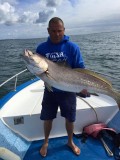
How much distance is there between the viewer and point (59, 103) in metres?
4.34

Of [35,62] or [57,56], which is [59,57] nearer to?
[57,56]

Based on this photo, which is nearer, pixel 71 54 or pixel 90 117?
pixel 71 54

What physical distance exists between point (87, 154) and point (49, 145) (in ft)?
2.63

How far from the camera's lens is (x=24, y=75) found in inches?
661

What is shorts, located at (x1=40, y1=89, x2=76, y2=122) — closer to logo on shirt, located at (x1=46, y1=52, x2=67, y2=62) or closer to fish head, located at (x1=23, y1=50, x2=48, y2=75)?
logo on shirt, located at (x1=46, y1=52, x2=67, y2=62)

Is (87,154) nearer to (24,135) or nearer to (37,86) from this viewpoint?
(24,135)

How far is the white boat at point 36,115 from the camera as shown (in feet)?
16.5

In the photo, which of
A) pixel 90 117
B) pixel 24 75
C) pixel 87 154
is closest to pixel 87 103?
pixel 90 117

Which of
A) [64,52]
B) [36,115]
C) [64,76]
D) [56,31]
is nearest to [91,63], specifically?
[36,115]

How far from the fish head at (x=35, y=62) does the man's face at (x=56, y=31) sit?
0.55 meters

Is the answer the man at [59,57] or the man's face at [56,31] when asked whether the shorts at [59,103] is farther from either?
the man's face at [56,31]

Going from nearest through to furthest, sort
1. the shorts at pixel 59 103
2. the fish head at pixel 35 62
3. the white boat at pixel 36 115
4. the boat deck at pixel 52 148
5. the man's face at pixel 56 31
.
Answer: the fish head at pixel 35 62
the man's face at pixel 56 31
the shorts at pixel 59 103
the boat deck at pixel 52 148
the white boat at pixel 36 115

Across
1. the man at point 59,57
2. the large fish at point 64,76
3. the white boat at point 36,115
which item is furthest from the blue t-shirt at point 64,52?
the white boat at point 36,115

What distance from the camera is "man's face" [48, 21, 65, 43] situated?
12.6ft
